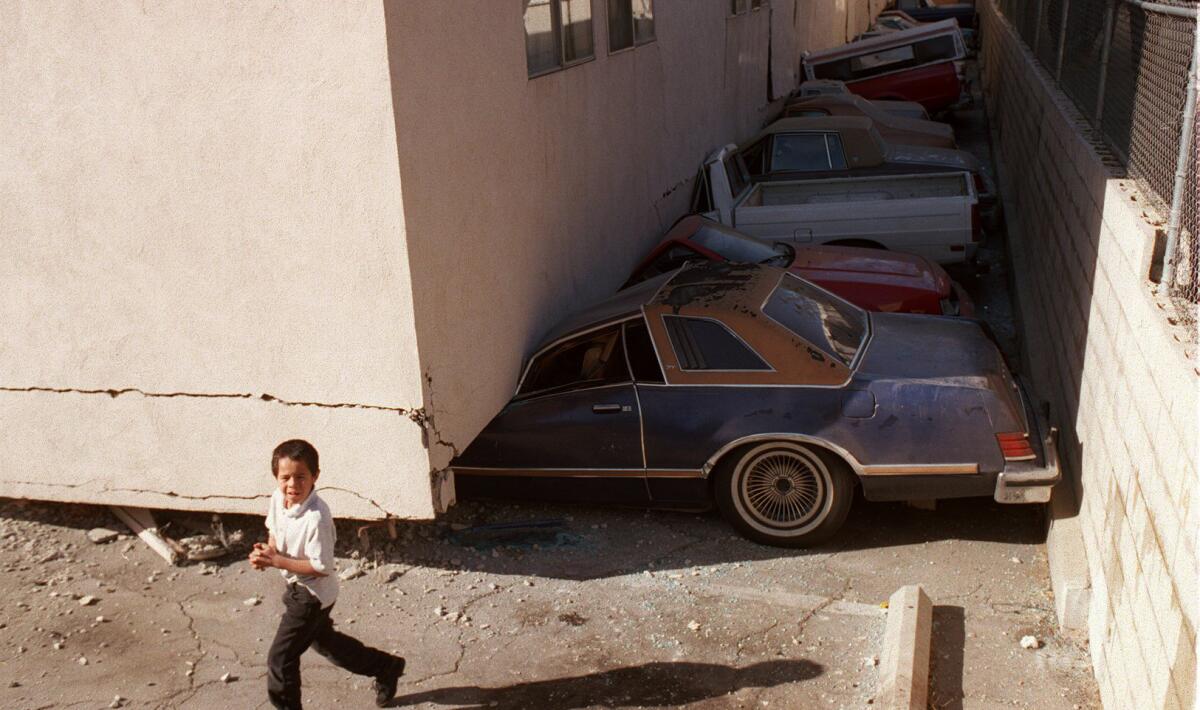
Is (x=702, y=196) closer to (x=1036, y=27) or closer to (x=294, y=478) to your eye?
(x=1036, y=27)

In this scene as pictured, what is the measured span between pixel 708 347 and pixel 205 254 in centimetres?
286

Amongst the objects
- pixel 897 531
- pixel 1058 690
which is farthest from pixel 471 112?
pixel 1058 690

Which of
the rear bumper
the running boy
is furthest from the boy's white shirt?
the rear bumper

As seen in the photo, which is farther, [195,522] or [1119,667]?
[195,522]

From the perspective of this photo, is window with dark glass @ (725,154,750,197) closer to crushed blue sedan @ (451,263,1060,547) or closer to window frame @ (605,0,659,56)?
window frame @ (605,0,659,56)

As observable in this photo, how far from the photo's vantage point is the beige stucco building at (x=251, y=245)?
19.0 feet

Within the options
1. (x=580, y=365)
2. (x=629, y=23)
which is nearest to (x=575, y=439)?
(x=580, y=365)

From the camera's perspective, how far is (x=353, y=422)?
623 centimetres

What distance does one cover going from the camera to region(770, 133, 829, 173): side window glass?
12.9m

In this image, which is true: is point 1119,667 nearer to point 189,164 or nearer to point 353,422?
point 353,422

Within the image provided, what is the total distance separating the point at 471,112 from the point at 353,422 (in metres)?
1.90

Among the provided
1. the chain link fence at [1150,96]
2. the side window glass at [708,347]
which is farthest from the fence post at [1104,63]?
the side window glass at [708,347]

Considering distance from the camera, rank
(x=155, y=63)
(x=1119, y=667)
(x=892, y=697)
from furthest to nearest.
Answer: (x=155, y=63)
(x=892, y=697)
(x=1119, y=667)

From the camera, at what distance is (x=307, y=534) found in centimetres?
470
